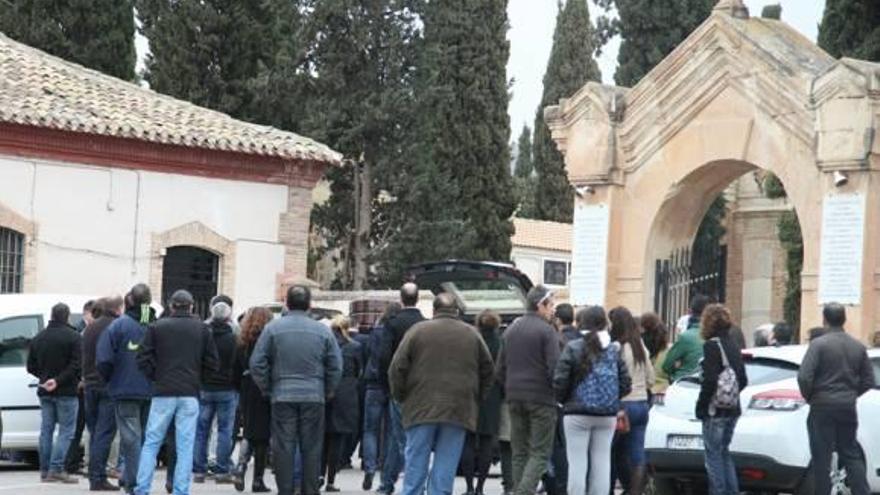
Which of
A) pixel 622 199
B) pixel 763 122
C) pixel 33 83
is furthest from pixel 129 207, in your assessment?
pixel 763 122

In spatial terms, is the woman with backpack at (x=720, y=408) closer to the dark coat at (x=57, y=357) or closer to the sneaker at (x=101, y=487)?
the sneaker at (x=101, y=487)

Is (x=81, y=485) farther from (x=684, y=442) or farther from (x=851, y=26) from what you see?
(x=851, y=26)

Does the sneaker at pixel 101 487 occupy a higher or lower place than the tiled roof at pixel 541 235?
lower

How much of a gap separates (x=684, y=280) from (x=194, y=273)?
9.43 meters

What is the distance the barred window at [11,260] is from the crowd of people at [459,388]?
10.9 metres

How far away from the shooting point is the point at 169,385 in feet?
54.0

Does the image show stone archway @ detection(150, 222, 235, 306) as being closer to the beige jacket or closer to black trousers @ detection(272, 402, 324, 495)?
black trousers @ detection(272, 402, 324, 495)

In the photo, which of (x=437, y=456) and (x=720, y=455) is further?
(x=720, y=455)

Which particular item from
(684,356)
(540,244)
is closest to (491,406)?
(684,356)

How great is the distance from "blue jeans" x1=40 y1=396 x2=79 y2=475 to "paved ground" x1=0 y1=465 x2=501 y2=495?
9.4 inches

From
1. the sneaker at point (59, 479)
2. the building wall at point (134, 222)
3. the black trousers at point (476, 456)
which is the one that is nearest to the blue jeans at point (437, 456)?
the black trousers at point (476, 456)

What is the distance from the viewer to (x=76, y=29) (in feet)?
123

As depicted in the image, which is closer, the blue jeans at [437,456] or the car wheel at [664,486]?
the blue jeans at [437,456]

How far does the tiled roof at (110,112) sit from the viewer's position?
2945 cm
